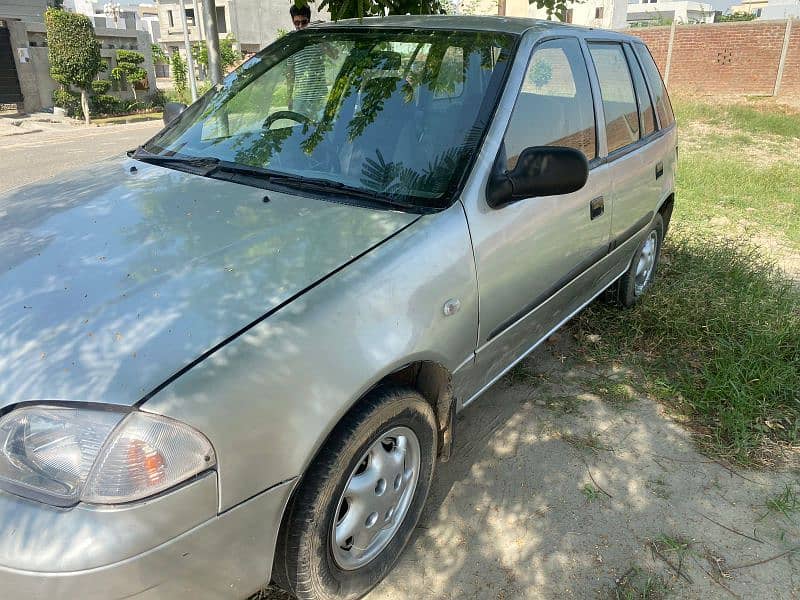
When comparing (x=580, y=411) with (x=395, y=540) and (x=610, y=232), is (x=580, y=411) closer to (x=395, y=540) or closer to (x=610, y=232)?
(x=610, y=232)

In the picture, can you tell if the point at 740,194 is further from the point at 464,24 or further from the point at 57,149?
the point at 57,149

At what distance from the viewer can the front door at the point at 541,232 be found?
90.3 inches

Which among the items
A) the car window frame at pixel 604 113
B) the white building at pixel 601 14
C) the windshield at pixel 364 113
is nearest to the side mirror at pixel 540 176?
the windshield at pixel 364 113

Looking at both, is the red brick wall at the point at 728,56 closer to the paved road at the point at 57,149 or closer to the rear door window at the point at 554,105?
the paved road at the point at 57,149

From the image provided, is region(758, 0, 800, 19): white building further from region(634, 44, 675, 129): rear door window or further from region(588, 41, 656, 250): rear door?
region(588, 41, 656, 250): rear door

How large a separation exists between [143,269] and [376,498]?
1.02 m

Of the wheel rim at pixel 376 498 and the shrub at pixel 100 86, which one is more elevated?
the shrub at pixel 100 86

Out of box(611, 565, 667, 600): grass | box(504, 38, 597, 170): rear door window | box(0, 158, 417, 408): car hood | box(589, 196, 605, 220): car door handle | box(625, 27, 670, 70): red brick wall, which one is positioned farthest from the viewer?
box(625, 27, 670, 70): red brick wall

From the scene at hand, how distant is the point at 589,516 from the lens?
8.11 ft

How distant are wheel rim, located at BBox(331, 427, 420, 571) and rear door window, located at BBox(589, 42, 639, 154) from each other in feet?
6.52

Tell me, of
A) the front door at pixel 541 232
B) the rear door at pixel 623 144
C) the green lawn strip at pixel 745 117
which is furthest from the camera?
the green lawn strip at pixel 745 117

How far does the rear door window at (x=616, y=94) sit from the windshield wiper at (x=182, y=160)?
1.98m

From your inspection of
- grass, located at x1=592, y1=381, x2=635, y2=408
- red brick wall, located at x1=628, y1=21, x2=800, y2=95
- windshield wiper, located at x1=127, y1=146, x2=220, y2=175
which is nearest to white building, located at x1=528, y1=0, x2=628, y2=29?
red brick wall, located at x1=628, y1=21, x2=800, y2=95

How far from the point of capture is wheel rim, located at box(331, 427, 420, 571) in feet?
6.25
